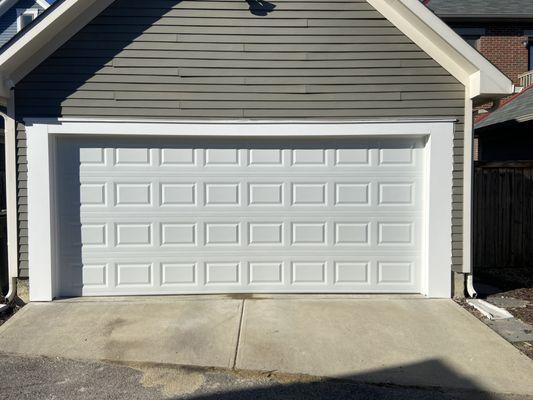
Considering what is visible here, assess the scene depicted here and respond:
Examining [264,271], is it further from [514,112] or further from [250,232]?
[514,112]

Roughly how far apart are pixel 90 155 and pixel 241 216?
7.26ft

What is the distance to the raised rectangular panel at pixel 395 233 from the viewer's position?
6188mm

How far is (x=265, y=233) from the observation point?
6164mm

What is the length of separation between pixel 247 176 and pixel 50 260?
2.85 metres

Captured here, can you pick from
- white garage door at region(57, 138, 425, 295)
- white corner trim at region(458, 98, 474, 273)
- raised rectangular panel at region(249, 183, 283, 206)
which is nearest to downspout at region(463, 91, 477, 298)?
white corner trim at region(458, 98, 474, 273)

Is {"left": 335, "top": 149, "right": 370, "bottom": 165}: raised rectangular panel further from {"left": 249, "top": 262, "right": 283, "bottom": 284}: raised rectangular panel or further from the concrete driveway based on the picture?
the concrete driveway

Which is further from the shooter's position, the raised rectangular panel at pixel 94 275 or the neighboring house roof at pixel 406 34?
the raised rectangular panel at pixel 94 275

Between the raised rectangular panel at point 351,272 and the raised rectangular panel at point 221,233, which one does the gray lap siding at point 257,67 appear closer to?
the raised rectangular panel at point 221,233

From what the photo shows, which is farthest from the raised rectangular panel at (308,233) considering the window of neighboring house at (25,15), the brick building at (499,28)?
the window of neighboring house at (25,15)

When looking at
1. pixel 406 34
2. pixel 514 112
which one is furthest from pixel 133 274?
pixel 514 112

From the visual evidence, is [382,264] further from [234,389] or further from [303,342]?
[234,389]

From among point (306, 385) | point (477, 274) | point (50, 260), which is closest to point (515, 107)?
point (477, 274)

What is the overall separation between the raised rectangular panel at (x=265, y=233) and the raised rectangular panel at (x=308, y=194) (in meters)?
0.44

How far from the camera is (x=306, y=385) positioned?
3701 mm
